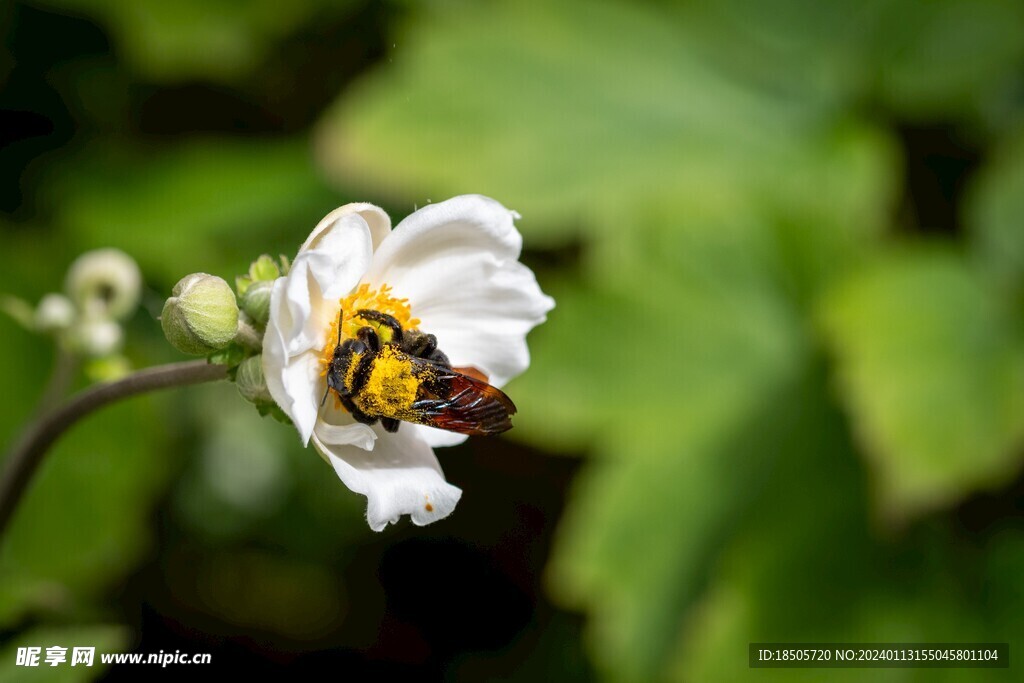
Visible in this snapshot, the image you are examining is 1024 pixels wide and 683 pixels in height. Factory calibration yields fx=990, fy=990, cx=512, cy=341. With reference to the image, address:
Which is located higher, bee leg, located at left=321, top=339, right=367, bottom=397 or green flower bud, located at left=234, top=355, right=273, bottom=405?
bee leg, located at left=321, top=339, right=367, bottom=397

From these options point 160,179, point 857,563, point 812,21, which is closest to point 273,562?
point 160,179

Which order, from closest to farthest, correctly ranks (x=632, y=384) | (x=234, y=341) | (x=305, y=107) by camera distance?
(x=234, y=341), (x=632, y=384), (x=305, y=107)

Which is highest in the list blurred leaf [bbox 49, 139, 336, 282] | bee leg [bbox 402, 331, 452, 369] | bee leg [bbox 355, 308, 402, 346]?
bee leg [bbox 355, 308, 402, 346]

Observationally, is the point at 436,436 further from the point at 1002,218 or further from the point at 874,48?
the point at 874,48

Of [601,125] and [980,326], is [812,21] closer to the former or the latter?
[601,125]

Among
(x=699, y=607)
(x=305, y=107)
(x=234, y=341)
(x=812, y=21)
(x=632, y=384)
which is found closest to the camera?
(x=234, y=341)

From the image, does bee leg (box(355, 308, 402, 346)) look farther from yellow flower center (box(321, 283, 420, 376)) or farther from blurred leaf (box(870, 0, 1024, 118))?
blurred leaf (box(870, 0, 1024, 118))

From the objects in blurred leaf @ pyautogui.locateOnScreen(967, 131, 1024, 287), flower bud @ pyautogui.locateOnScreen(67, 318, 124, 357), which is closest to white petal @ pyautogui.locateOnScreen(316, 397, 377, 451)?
flower bud @ pyautogui.locateOnScreen(67, 318, 124, 357)
